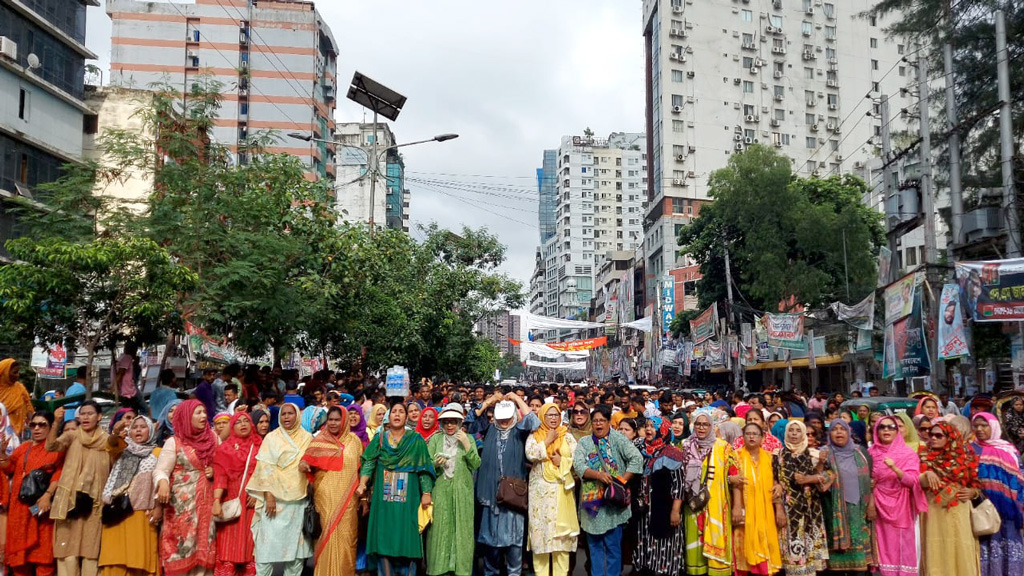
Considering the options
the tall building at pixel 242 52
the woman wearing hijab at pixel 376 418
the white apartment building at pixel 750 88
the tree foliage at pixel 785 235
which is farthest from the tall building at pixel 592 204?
the woman wearing hijab at pixel 376 418

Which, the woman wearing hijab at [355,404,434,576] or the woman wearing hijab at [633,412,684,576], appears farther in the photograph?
the woman wearing hijab at [633,412,684,576]

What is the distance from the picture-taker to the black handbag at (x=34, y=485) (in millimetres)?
6832

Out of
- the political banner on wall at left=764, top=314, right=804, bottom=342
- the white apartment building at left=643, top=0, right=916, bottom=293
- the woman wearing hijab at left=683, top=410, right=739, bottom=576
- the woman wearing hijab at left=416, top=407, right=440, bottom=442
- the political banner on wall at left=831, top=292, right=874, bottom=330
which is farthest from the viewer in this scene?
the white apartment building at left=643, top=0, right=916, bottom=293

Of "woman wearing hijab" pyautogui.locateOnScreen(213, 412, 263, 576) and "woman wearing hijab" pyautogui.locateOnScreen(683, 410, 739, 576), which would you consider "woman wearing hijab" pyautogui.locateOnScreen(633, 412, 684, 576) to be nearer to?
"woman wearing hijab" pyautogui.locateOnScreen(683, 410, 739, 576)

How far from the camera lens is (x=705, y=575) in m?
7.24

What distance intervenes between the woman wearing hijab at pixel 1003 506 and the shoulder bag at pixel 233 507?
6.07 meters

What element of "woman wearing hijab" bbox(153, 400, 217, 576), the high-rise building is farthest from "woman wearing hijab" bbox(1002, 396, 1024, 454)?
the high-rise building

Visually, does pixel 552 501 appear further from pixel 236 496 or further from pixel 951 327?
pixel 951 327

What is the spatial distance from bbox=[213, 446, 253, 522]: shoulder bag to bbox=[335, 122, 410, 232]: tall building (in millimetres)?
37723

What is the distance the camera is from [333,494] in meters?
7.20

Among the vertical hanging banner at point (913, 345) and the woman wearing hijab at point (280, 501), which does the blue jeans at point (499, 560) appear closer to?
the woman wearing hijab at point (280, 501)

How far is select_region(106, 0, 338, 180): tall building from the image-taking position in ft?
156

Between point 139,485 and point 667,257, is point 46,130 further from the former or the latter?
point 667,257

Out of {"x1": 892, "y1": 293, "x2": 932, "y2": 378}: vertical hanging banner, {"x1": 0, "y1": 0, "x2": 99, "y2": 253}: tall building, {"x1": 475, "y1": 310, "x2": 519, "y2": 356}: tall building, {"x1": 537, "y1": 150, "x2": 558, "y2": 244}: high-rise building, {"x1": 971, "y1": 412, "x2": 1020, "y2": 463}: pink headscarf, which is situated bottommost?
{"x1": 971, "y1": 412, "x2": 1020, "y2": 463}: pink headscarf
